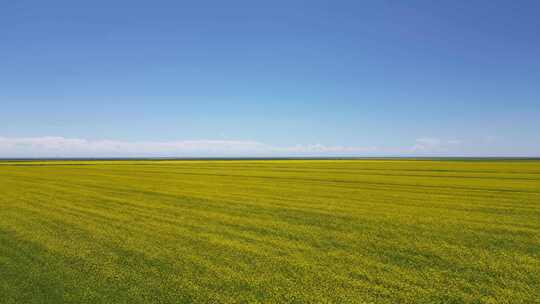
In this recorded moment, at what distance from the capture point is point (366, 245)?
23.1 ft

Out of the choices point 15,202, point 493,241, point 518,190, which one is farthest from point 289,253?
point 518,190

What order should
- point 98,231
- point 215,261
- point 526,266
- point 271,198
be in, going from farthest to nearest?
point 271,198
point 98,231
point 215,261
point 526,266

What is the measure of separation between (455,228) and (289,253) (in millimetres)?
4942

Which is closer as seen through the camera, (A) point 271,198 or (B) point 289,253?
(B) point 289,253

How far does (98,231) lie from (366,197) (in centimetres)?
1058

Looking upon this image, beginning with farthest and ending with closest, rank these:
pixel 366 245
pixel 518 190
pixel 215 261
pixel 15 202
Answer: pixel 518 190, pixel 15 202, pixel 366 245, pixel 215 261

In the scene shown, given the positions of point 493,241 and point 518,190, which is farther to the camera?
point 518,190

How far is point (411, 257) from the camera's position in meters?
6.25

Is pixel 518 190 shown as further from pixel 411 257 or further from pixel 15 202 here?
pixel 15 202

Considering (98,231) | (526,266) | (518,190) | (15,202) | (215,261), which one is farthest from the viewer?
(518,190)

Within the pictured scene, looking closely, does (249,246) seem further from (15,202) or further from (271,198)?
(15,202)

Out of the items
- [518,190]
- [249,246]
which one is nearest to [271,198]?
[249,246]

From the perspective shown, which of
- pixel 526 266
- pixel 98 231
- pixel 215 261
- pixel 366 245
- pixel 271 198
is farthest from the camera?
pixel 271 198

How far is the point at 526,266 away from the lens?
575 centimetres
